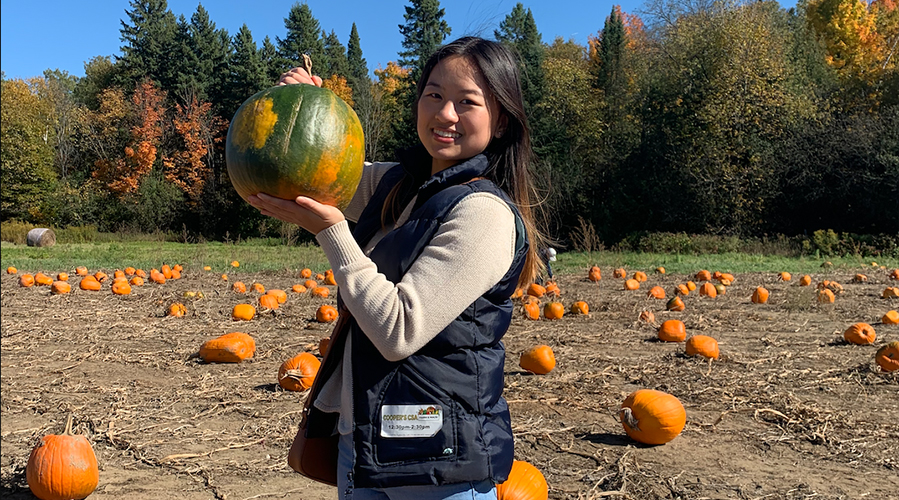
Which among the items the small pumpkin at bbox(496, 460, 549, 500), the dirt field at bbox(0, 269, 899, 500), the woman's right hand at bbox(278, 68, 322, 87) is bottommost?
the dirt field at bbox(0, 269, 899, 500)

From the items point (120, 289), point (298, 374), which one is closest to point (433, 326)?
point (298, 374)

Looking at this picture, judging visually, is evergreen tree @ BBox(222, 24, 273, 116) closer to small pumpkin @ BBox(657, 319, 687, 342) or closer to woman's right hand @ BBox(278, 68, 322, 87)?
small pumpkin @ BBox(657, 319, 687, 342)

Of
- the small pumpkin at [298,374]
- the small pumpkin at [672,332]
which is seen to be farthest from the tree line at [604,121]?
the small pumpkin at [298,374]

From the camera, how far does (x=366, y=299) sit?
162cm

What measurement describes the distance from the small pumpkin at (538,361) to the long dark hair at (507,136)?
340 centimetres

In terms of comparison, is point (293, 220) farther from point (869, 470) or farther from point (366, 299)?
point (869, 470)

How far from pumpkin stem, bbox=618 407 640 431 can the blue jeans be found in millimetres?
2345

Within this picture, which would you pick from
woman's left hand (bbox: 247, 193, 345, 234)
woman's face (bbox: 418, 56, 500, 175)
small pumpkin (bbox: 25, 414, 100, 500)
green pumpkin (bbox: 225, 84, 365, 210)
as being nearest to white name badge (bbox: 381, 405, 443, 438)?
woman's left hand (bbox: 247, 193, 345, 234)

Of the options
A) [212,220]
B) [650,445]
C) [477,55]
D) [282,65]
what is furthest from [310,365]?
[282,65]

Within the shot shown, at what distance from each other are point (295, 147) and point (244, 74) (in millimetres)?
42626

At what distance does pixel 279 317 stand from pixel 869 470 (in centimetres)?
632

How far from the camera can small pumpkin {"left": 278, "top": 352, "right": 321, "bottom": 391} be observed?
16.2 ft

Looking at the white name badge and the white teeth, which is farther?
the white teeth

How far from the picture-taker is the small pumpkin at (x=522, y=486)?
9.43 ft
